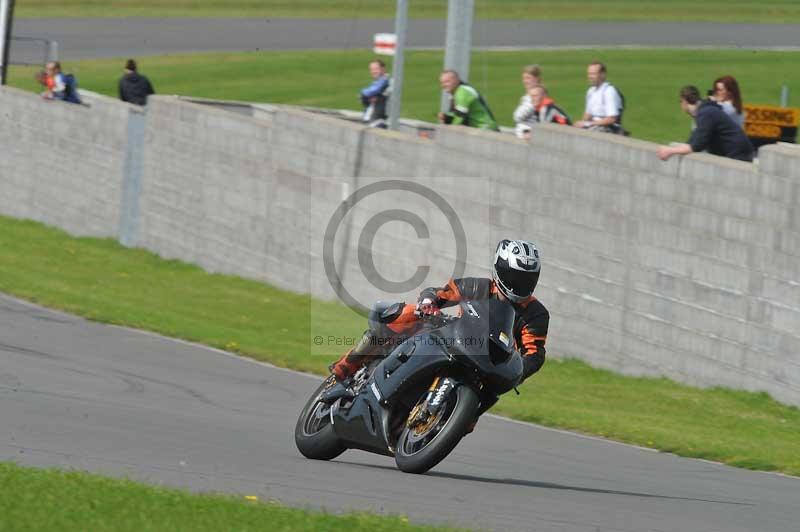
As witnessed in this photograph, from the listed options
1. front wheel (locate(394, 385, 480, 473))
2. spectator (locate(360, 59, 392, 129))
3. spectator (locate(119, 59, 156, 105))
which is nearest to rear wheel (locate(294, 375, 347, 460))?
front wheel (locate(394, 385, 480, 473))

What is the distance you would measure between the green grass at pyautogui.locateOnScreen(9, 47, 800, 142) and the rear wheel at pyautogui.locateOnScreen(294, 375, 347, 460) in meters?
19.6

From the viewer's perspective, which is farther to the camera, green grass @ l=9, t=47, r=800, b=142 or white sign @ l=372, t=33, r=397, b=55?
white sign @ l=372, t=33, r=397, b=55

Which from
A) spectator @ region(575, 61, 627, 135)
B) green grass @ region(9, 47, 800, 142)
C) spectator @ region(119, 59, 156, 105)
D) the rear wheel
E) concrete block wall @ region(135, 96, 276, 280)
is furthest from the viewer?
green grass @ region(9, 47, 800, 142)

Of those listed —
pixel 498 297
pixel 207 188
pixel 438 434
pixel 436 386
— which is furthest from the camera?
pixel 207 188

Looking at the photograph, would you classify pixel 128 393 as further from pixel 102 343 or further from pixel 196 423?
pixel 102 343

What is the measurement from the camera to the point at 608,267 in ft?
54.0

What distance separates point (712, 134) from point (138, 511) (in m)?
9.27

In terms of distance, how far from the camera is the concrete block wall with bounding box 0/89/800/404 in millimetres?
14625

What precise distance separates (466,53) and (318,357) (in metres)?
6.07

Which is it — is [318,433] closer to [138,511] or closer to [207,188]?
[138,511]

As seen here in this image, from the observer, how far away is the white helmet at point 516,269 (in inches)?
360

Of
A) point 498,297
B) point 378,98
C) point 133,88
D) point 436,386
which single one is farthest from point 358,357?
point 133,88

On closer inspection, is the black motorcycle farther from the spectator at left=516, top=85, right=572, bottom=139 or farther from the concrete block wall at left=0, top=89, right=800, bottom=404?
the spectator at left=516, top=85, right=572, bottom=139

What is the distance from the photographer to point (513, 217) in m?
17.8
